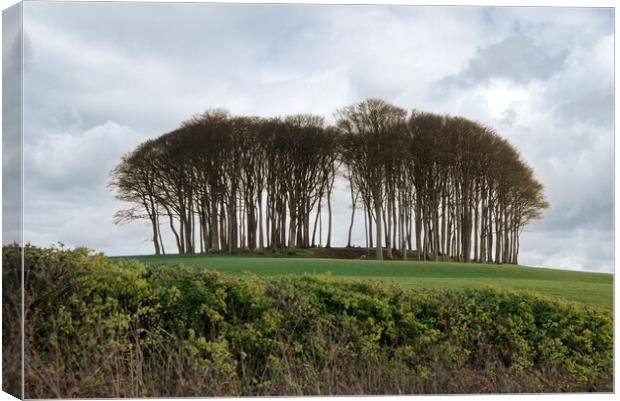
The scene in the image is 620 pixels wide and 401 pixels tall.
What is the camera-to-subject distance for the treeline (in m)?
9.47

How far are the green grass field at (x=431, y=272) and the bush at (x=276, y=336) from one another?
62cm

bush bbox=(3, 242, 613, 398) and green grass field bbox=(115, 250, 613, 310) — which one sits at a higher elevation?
green grass field bbox=(115, 250, 613, 310)

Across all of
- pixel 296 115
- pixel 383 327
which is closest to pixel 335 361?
pixel 383 327

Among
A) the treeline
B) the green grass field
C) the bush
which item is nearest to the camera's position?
the bush

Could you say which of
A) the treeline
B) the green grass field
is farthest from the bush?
the treeline

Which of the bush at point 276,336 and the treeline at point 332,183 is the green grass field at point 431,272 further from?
the bush at point 276,336

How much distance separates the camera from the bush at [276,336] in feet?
24.4

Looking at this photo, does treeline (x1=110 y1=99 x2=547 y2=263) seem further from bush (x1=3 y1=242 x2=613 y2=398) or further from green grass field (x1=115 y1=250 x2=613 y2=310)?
A: bush (x1=3 y1=242 x2=613 y2=398)

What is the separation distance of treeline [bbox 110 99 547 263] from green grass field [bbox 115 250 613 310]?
25cm

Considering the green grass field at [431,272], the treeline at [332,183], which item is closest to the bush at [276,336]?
the green grass field at [431,272]

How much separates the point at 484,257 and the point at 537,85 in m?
2.48

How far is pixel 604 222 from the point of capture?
29.3ft

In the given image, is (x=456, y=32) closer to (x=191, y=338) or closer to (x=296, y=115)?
(x=296, y=115)

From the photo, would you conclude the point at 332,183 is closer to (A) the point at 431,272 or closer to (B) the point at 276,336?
(A) the point at 431,272
